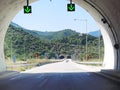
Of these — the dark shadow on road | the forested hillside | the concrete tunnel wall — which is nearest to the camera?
the dark shadow on road

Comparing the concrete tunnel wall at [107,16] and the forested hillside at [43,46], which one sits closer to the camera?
the concrete tunnel wall at [107,16]

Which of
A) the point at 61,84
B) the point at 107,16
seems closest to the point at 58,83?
Result: the point at 61,84

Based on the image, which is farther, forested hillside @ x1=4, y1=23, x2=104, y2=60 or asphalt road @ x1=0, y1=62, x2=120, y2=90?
forested hillside @ x1=4, y1=23, x2=104, y2=60

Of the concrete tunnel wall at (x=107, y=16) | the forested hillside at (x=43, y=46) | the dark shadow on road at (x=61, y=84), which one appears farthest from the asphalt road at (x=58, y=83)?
the forested hillside at (x=43, y=46)

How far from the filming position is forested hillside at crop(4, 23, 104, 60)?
10253 centimetres

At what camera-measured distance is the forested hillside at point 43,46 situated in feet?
336

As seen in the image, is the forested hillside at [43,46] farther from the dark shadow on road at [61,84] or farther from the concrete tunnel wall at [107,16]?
the dark shadow on road at [61,84]

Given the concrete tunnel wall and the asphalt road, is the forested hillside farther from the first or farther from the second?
the asphalt road

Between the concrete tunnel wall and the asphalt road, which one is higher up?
the concrete tunnel wall

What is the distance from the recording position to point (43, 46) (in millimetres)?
146500

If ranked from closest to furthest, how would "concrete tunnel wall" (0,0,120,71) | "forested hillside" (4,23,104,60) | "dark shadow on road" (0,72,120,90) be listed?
"dark shadow on road" (0,72,120,90)
"concrete tunnel wall" (0,0,120,71)
"forested hillside" (4,23,104,60)

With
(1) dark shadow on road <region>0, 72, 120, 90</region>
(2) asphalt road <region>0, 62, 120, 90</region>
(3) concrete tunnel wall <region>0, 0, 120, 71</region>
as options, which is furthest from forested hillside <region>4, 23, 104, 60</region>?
(1) dark shadow on road <region>0, 72, 120, 90</region>

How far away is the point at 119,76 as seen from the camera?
26703mm

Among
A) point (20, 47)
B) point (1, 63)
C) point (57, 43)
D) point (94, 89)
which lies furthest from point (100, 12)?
point (57, 43)
